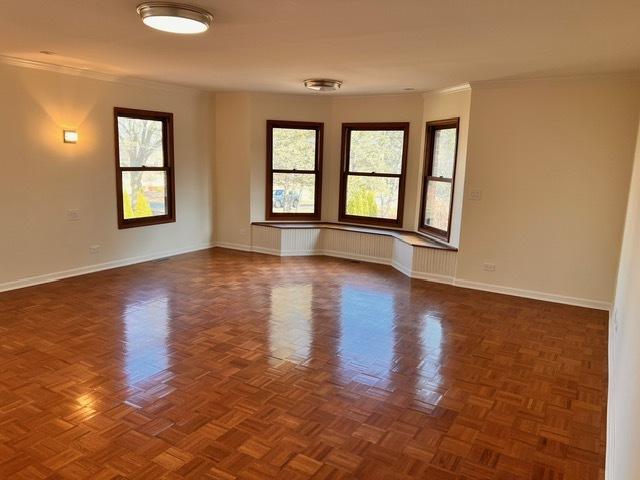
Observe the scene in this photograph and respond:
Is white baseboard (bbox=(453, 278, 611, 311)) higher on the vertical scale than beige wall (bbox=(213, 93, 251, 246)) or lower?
lower

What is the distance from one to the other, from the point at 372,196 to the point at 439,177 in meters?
1.14

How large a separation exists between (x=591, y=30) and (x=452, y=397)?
2.46 meters

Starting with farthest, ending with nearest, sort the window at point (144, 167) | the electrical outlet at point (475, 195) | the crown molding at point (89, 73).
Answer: the window at point (144, 167)
the electrical outlet at point (475, 195)
the crown molding at point (89, 73)

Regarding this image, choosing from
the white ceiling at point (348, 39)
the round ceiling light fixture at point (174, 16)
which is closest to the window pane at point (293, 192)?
the white ceiling at point (348, 39)

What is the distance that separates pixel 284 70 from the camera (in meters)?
4.75

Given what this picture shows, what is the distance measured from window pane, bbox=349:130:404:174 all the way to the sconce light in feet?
11.7

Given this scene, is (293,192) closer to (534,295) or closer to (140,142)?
(140,142)

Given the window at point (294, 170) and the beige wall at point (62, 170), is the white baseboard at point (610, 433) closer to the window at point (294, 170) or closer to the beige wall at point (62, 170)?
the window at point (294, 170)

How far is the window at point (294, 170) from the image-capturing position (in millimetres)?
6895

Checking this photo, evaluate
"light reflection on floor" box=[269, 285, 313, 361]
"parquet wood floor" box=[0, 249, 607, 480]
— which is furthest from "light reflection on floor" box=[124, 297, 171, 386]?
"light reflection on floor" box=[269, 285, 313, 361]

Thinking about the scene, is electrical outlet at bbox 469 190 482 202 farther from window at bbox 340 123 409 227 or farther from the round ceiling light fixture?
the round ceiling light fixture

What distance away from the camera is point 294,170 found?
6.98 meters

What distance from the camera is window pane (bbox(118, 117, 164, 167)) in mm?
5770

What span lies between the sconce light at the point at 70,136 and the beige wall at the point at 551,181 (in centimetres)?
430
